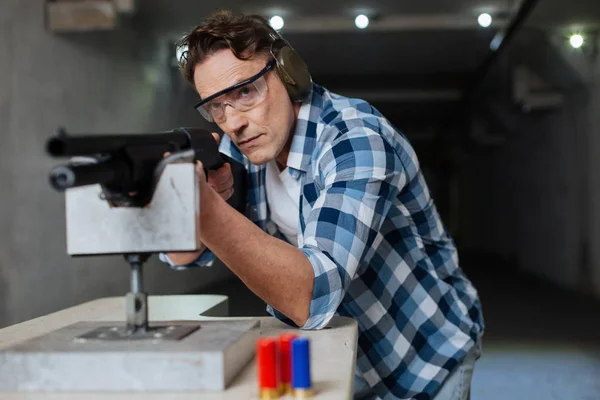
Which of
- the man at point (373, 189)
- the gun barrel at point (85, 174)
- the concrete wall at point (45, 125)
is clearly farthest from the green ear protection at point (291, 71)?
the concrete wall at point (45, 125)

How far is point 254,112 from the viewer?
1.81 metres

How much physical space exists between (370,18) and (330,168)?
24.5ft

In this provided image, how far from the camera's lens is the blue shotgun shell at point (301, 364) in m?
0.93

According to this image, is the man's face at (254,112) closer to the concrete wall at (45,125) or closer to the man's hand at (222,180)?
the man's hand at (222,180)

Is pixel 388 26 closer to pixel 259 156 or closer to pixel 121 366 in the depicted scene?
pixel 259 156

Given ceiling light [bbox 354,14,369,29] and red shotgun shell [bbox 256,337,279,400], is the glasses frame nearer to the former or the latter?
Answer: red shotgun shell [bbox 256,337,279,400]

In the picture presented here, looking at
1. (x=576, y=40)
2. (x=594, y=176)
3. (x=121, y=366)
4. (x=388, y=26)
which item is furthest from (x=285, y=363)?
(x=594, y=176)

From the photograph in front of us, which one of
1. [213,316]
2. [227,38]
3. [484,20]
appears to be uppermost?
[484,20]

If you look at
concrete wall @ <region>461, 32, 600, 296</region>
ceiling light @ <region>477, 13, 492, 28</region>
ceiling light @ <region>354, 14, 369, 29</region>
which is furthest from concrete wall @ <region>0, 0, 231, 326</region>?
concrete wall @ <region>461, 32, 600, 296</region>

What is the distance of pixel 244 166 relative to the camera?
1.96 metres

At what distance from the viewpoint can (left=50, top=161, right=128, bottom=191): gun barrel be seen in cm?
93

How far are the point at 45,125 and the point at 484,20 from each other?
499 centimetres

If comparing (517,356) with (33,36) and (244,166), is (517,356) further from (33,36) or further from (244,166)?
(33,36)

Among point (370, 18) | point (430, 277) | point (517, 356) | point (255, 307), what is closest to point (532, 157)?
point (370, 18)
